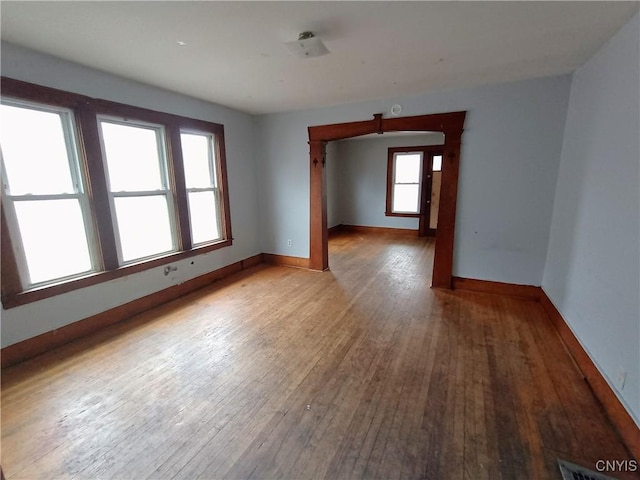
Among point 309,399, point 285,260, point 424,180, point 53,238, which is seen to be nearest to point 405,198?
point 424,180

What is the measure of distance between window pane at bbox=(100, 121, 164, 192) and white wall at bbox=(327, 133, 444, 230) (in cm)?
478

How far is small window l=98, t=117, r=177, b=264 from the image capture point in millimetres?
2971

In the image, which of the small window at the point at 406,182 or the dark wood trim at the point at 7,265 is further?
the small window at the point at 406,182

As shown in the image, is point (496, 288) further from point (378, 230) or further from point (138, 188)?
point (138, 188)

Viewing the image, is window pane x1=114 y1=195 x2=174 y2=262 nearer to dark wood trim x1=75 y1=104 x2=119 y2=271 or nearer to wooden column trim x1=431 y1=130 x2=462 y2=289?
dark wood trim x1=75 y1=104 x2=119 y2=271

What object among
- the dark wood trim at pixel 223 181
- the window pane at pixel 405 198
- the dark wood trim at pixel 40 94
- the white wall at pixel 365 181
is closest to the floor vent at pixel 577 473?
the dark wood trim at pixel 223 181

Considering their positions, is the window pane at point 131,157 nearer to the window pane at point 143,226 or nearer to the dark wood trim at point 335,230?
the window pane at point 143,226

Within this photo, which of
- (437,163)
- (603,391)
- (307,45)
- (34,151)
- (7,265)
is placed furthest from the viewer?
(437,163)

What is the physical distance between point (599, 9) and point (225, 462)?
11.2 ft

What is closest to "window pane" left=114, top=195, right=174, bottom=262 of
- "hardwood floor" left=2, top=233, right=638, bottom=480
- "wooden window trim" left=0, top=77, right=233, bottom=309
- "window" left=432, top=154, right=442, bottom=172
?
"wooden window trim" left=0, top=77, right=233, bottom=309

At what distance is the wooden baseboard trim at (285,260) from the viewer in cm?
486

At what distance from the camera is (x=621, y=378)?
5.66ft

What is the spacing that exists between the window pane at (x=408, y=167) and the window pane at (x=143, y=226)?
18.8ft

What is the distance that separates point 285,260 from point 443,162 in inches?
114
